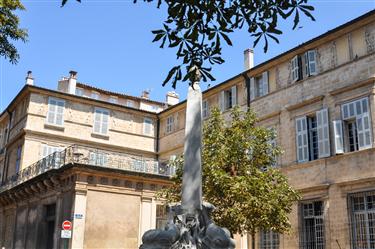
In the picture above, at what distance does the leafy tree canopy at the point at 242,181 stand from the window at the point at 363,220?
3144 millimetres

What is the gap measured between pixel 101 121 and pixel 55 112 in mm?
2772

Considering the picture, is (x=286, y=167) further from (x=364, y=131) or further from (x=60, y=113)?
(x=60, y=113)

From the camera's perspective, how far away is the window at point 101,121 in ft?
91.5

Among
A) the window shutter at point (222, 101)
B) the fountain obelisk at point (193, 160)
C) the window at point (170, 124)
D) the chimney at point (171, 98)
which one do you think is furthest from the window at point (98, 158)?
the chimney at point (171, 98)

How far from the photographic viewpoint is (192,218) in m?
6.88

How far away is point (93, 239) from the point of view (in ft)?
61.3

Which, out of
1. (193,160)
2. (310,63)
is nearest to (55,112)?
(310,63)

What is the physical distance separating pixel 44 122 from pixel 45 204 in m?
6.33

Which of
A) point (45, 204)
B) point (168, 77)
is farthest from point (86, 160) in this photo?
point (168, 77)

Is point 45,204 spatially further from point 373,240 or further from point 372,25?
point 372,25

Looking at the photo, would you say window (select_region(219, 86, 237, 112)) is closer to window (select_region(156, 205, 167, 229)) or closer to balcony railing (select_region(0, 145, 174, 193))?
balcony railing (select_region(0, 145, 174, 193))

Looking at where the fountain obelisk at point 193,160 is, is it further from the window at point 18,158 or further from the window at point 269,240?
the window at point 18,158

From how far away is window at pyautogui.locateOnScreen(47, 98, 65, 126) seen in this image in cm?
2639

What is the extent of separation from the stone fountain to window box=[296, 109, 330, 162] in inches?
436
